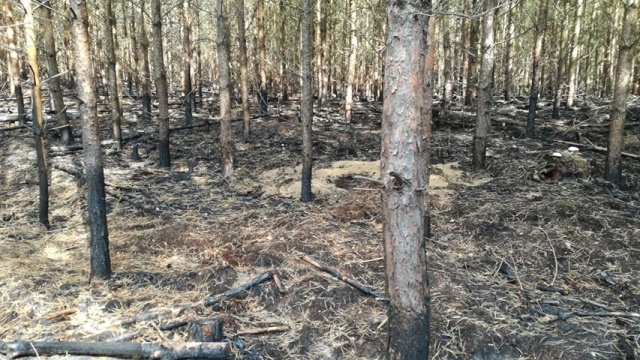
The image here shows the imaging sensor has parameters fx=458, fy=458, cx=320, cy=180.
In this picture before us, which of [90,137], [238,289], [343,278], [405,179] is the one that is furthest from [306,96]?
[405,179]

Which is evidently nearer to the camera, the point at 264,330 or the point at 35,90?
the point at 264,330

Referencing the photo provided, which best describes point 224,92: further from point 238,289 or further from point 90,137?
point 238,289

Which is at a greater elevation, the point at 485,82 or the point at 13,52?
the point at 13,52

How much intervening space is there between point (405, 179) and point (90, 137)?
3.79 meters

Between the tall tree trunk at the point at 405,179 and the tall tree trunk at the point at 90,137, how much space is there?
3568mm

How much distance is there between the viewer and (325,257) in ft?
20.5

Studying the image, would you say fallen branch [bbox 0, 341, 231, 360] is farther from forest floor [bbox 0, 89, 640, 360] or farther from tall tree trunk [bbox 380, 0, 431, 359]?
tall tree trunk [bbox 380, 0, 431, 359]

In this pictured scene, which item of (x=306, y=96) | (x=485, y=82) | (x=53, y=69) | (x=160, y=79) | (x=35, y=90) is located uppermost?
(x=53, y=69)

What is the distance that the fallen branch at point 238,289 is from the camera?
5.15m

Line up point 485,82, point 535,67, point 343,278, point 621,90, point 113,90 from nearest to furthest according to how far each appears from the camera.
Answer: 1. point 343,278
2. point 621,90
3. point 485,82
4. point 113,90
5. point 535,67

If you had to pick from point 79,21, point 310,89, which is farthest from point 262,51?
point 79,21

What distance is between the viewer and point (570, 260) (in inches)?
241

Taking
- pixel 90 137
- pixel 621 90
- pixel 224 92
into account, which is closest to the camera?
pixel 90 137

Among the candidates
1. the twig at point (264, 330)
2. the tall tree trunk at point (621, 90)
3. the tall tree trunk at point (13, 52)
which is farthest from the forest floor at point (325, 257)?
the tall tree trunk at point (13, 52)
